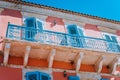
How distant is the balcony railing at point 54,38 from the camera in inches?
460

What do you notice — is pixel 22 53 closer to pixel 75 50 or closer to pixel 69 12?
pixel 75 50

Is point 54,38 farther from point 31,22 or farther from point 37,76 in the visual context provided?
point 37,76

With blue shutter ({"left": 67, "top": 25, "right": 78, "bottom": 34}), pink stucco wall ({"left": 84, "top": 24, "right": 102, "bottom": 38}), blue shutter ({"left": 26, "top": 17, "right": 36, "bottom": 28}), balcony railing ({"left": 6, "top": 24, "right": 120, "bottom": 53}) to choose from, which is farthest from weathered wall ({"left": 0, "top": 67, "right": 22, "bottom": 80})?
pink stucco wall ({"left": 84, "top": 24, "right": 102, "bottom": 38})

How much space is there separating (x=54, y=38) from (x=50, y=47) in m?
1.23

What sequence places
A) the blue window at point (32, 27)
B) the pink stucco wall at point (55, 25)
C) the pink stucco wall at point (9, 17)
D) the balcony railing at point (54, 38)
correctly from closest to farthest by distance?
the balcony railing at point (54, 38), the blue window at point (32, 27), the pink stucco wall at point (9, 17), the pink stucco wall at point (55, 25)

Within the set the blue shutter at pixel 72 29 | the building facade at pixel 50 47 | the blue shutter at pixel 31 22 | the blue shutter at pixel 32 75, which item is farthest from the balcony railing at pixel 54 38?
the blue shutter at pixel 32 75

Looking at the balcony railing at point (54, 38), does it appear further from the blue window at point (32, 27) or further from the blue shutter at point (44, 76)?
the blue shutter at point (44, 76)

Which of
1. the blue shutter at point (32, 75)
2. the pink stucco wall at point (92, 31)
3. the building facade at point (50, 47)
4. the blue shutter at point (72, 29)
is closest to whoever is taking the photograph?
the blue shutter at point (32, 75)

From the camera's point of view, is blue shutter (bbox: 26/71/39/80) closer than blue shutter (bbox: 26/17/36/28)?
Yes

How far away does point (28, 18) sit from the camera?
44.8ft

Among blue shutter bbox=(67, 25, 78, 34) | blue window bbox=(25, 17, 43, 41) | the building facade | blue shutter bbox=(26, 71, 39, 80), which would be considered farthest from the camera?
blue shutter bbox=(67, 25, 78, 34)

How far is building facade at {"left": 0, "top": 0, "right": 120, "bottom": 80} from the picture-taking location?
10961 mm

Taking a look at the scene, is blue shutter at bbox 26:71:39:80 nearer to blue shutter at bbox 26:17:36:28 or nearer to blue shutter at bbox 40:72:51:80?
blue shutter at bbox 40:72:51:80

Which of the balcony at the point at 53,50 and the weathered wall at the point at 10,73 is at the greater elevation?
the balcony at the point at 53,50
